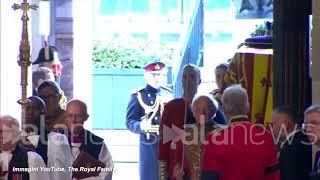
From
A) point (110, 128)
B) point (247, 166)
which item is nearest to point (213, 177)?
point (247, 166)

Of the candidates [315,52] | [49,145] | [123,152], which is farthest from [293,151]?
[123,152]

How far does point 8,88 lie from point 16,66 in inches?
10.8

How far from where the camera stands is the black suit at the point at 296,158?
591 cm

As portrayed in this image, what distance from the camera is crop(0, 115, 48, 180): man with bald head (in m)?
5.99

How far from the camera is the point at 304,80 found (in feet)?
24.1

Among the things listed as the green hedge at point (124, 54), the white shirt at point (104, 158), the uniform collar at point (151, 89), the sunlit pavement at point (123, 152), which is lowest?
the sunlit pavement at point (123, 152)

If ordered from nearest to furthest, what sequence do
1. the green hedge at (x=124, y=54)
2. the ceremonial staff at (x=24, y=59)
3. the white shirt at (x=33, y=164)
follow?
the white shirt at (x=33, y=164)
the ceremonial staff at (x=24, y=59)
the green hedge at (x=124, y=54)

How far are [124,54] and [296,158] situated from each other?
9.14 m

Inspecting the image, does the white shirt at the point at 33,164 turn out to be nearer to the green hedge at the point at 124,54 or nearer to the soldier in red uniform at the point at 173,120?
the soldier in red uniform at the point at 173,120

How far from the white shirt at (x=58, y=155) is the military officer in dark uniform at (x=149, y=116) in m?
2.40

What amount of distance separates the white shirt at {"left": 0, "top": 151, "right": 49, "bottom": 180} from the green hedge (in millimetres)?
8380

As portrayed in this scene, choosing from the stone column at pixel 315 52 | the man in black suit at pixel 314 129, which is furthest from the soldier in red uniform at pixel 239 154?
the stone column at pixel 315 52

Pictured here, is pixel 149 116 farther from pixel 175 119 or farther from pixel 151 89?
pixel 175 119

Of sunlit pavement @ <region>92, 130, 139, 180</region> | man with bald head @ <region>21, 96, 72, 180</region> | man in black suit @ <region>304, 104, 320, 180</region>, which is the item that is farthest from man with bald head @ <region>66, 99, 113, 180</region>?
sunlit pavement @ <region>92, 130, 139, 180</region>
